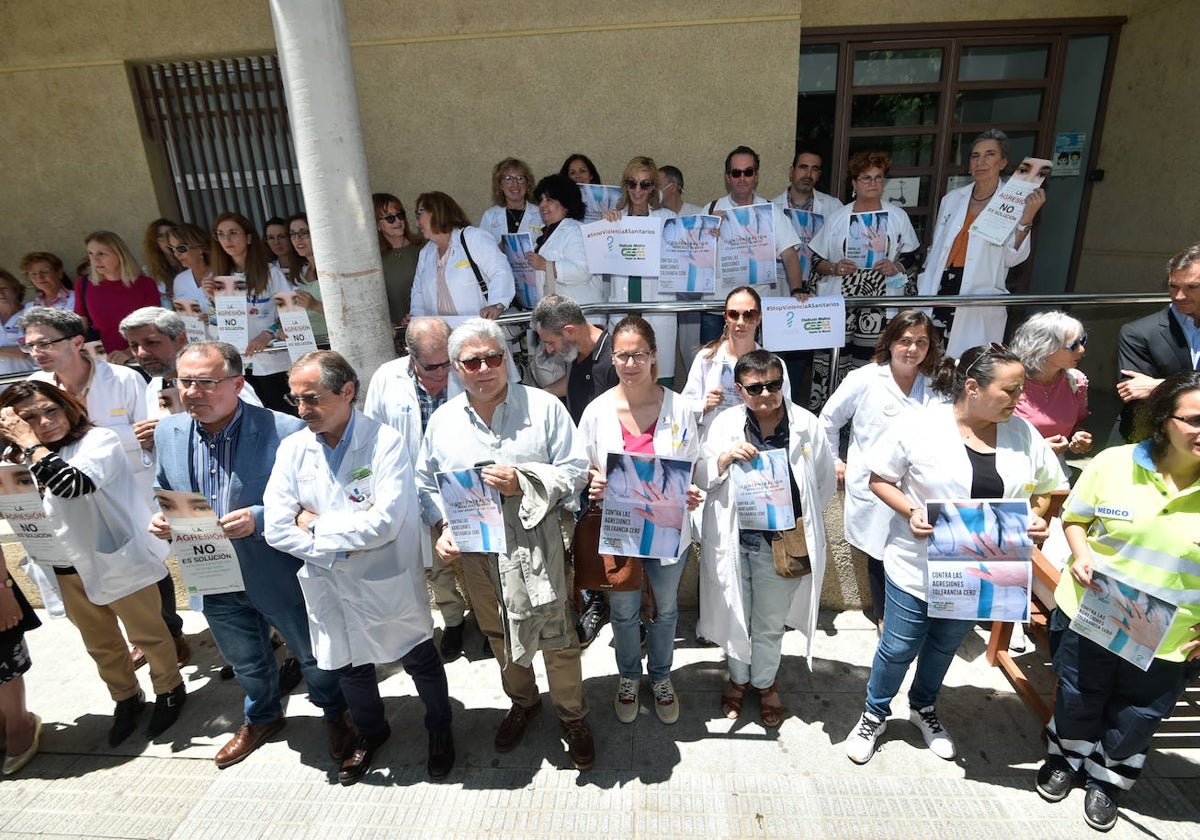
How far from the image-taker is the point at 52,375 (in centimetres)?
373

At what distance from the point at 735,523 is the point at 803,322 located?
1.68 meters

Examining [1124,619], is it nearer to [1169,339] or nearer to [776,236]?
[1169,339]

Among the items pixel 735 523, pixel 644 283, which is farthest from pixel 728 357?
pixel 644 283

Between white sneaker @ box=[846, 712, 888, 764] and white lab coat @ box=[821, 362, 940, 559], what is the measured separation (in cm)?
90

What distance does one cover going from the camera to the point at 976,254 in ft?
14.3

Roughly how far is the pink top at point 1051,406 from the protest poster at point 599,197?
318 centimetres

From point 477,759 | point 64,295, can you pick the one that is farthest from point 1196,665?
point 64,295

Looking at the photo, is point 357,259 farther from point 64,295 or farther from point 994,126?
point 994,126

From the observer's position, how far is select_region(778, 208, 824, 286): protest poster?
5.00 meters

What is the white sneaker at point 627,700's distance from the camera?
11.4 feet

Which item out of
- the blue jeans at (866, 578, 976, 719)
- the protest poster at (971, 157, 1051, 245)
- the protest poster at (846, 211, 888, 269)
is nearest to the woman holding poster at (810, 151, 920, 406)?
the protest poster at (846, 211, 888, 269)

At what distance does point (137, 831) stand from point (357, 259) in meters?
3.24

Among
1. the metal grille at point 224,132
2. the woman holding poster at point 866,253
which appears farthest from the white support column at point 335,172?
the metal grille at point 224,132

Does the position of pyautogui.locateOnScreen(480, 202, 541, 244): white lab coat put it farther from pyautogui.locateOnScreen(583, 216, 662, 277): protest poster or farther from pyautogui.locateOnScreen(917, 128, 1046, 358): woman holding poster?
pyautogui.locateOnScreen(917, 128, 1046, 358): woman holding poster
